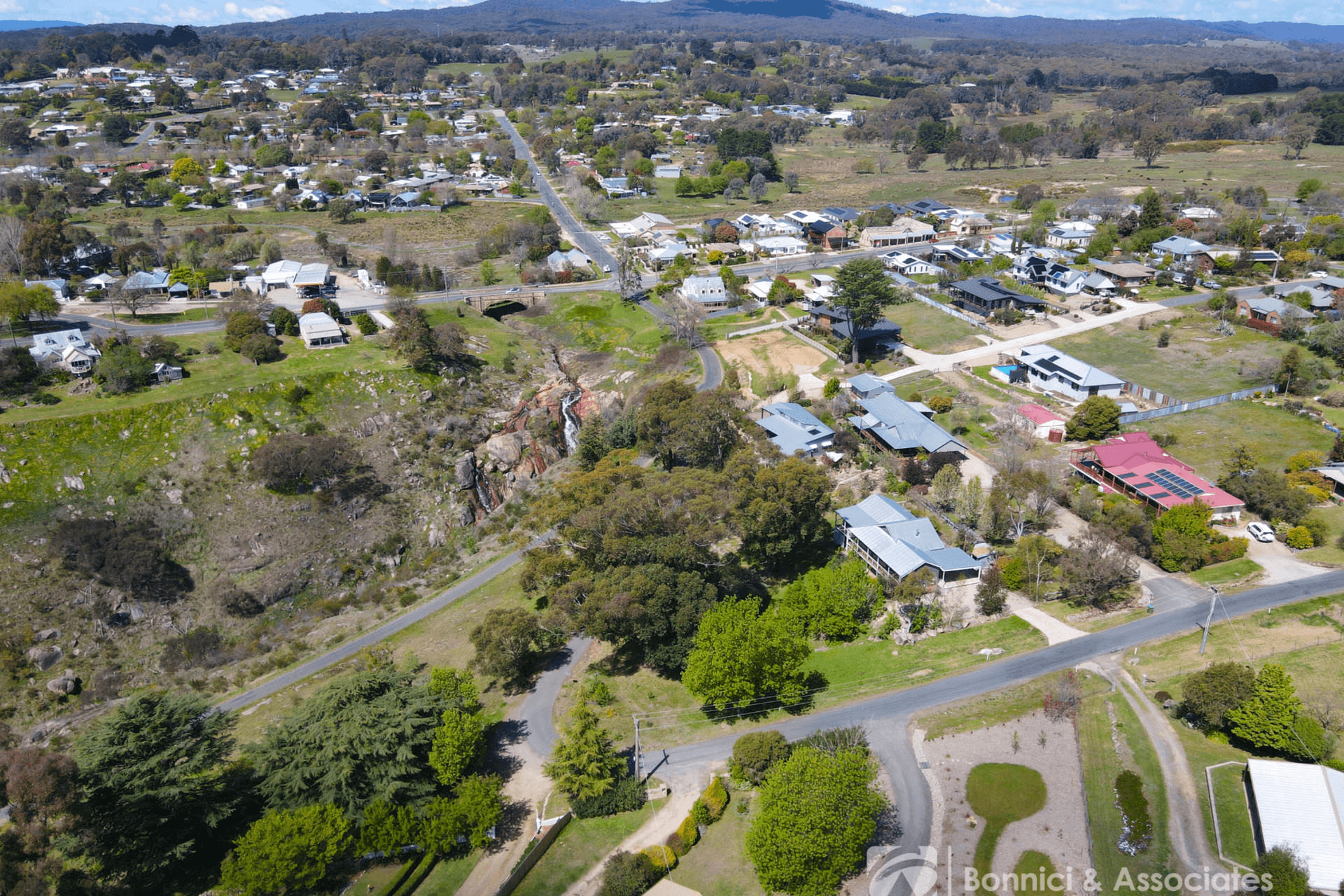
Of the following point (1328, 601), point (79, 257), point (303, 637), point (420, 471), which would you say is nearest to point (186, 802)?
point (303, 637)

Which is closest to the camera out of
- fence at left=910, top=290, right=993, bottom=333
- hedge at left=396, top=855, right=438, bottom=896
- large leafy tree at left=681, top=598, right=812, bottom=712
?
hedge at left=396, top=855, right=438, bottom=896

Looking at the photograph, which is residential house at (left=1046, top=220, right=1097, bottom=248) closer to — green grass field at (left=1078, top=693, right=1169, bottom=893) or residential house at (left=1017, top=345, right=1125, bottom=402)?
residential house at (left=1017, top=345, right=1125, bottom=402)

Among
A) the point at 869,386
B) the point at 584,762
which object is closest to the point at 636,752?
the point at 584,762

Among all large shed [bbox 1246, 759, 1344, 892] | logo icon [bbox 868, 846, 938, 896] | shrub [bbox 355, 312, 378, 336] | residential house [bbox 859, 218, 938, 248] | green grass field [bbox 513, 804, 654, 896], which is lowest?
green grass field [bbox 513, 804, 654, 896]

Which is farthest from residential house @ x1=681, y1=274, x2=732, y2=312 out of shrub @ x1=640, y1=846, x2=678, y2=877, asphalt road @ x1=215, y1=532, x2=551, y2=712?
shrub @ x1=640, y1=846, x2=678, y2=877

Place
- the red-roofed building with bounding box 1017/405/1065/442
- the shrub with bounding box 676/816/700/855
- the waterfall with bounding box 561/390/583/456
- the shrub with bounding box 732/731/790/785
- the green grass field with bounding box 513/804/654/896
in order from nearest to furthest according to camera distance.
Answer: the green grass field with bounding box 513/804/654/896 < the shrub with bounding box 676/816/700/855 < the shrub with bounding box 732/731/790/785 < the red-roofed building with bounding box 1017/405/1065/442 < the waterfall with bounding box 561/390/583/456

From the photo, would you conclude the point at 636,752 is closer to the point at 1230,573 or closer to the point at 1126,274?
the point at 1230,573

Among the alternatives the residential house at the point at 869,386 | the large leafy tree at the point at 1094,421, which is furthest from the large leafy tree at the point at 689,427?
the large leafy tree at the point at 1094,421
